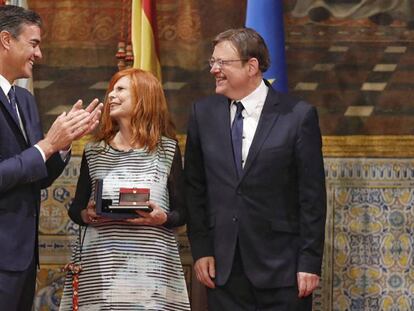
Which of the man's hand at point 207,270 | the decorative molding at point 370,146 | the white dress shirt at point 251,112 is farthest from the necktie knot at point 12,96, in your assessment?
the decorative molding at point 370,146

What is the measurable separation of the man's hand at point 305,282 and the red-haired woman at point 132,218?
1.94 feet

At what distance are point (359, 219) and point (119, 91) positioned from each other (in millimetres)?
1808

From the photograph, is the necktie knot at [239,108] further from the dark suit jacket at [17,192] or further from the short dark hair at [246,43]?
the dark suit jacket at [17,192]

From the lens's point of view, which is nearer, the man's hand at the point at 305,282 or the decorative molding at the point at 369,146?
the man's hand at the point at 305,282

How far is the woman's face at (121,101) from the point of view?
186 inches

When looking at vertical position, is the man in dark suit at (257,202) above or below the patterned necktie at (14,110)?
below

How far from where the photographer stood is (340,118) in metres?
5.77

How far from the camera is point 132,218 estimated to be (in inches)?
179

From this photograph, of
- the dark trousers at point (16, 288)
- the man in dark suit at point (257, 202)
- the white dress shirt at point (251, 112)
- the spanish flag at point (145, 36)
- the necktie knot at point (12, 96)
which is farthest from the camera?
the spanish flag at point (145, 36)

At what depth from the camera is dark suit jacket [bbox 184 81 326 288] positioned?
14.7ft

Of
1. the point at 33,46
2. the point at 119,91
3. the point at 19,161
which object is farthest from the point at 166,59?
the point at 19,161

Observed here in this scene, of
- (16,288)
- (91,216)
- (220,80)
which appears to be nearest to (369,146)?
(220,80)

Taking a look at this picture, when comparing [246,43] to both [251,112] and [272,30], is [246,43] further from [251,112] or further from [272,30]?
[272,30]

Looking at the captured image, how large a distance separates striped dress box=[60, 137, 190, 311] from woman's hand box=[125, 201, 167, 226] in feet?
0.24
